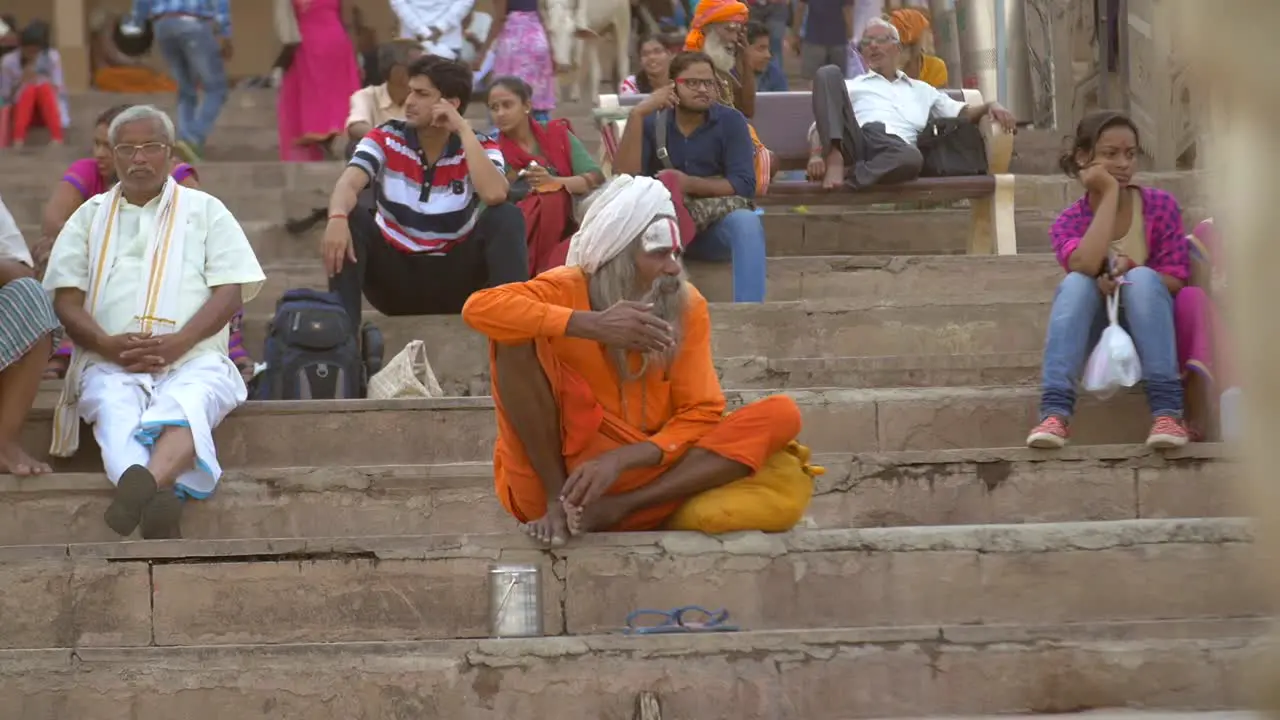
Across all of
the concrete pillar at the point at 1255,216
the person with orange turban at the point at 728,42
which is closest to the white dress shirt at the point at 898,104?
the person with orange turban at the point at 728,42

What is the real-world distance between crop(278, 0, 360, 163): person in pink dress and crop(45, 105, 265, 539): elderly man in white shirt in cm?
436

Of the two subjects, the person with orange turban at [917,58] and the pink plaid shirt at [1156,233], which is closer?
the pink plaid shirt at [1156,233]

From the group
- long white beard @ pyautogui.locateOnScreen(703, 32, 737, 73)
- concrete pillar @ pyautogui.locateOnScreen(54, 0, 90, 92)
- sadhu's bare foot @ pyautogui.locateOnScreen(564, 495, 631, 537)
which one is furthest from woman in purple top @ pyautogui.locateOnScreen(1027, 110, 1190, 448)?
concrete pillar @ pyautogui.locateOnScreen(54, 0, 90, 92)

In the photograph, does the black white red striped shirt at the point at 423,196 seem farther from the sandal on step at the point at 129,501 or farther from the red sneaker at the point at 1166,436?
the red sneaker at the point at 1166,436

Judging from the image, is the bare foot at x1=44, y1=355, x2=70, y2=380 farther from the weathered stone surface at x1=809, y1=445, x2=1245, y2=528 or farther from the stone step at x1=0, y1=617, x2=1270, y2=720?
the weathered stone surface at x1=809, y1=445, x2=1245, y2=528

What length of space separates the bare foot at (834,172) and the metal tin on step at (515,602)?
4647 millimetres

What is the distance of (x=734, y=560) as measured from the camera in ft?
17.4

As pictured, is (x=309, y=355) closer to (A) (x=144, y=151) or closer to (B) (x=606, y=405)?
(A) (x=144, y=151)

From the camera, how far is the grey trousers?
31.1 ft

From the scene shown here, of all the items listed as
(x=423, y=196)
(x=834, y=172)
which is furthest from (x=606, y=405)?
(x=834, y=172)

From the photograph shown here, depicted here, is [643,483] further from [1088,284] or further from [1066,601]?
[1088,284]

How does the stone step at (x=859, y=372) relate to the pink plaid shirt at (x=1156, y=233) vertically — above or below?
below

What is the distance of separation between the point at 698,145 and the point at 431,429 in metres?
2.44

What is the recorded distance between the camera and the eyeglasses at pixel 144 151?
22.4 ft
